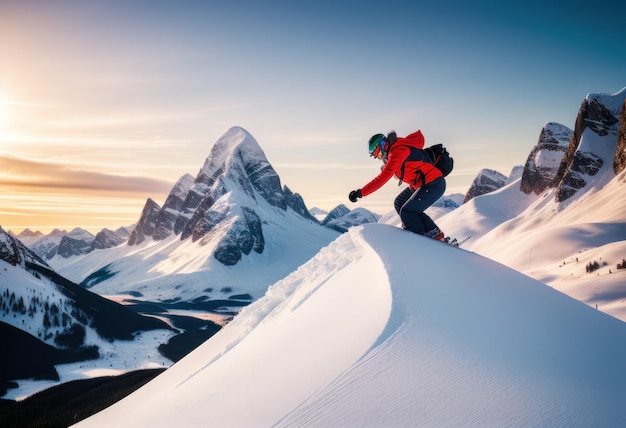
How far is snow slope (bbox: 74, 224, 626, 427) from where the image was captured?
3201 millimetres

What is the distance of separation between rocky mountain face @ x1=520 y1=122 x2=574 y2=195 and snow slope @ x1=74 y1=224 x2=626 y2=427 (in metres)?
119

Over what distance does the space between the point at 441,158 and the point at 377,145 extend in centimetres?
145

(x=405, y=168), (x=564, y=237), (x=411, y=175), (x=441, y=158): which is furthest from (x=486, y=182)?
(x=405, y=168)

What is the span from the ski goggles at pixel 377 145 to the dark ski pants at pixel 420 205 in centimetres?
116

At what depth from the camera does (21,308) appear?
100938 mm

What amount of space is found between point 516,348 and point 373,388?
1594 millimetres

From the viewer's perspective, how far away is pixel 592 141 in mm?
89625

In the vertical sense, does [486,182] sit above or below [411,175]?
above

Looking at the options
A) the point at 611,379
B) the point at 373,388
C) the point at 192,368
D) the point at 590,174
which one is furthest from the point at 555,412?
the point at 590,174

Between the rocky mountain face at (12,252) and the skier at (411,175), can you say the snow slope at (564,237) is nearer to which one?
the skier at (411,175)

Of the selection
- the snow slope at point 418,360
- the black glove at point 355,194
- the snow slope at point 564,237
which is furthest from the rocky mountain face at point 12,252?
the snow slope at point 418,360

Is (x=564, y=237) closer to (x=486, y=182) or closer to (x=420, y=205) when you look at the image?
(x=420, y=205)

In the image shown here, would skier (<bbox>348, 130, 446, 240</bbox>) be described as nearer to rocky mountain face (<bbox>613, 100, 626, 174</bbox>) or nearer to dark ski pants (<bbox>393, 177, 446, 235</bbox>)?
dark ski pants (<bbox>393, 177, 446, 235</bbox>)

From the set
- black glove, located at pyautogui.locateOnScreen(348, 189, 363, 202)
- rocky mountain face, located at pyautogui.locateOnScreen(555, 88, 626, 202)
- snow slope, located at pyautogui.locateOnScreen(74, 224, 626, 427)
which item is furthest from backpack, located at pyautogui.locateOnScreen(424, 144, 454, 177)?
rocky mountain face, located at pyautogui.locateOnScreen(555, 88, 626, 202)
